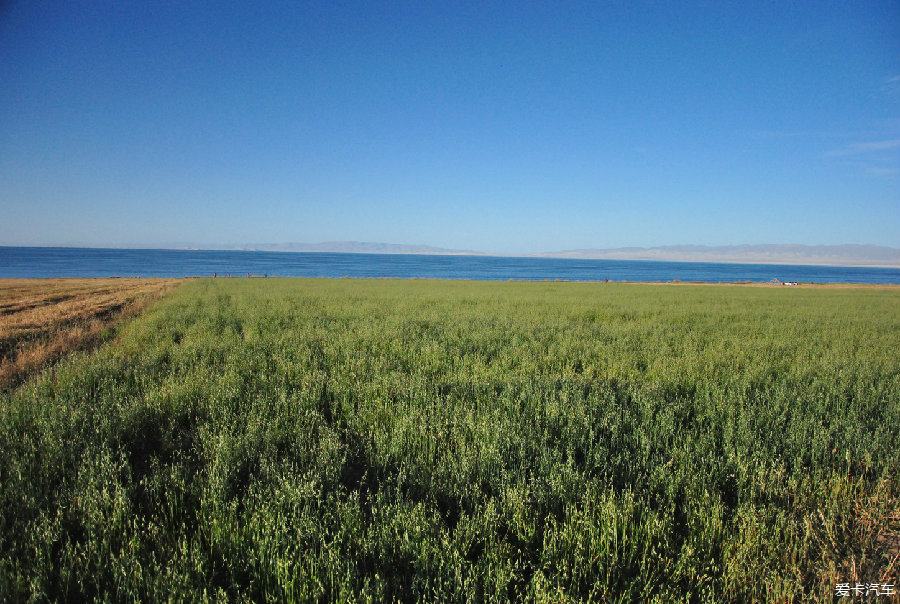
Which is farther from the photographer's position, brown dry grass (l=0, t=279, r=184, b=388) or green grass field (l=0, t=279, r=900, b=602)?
brown dry grass (l=0, t=279, r=184, b=388)

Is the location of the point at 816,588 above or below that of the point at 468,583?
below

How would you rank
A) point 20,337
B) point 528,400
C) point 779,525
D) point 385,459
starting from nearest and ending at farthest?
point 779,525, point 385,459, point 528,400, point 20,337

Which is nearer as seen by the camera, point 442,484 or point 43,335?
point 442,484

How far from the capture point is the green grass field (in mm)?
2367

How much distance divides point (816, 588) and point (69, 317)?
21.9 metres

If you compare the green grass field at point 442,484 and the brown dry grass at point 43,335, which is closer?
the green grass field at point 442,484

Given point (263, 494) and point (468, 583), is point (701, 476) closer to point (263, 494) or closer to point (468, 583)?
point (468, 583)

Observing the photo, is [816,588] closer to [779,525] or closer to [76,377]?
[779,525]

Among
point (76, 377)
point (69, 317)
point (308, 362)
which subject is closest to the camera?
point (76, 377)

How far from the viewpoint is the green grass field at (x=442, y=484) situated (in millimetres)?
2367

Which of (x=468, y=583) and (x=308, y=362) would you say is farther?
(x=308, y=362)

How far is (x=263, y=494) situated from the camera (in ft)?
10.2

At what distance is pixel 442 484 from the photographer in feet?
11.2

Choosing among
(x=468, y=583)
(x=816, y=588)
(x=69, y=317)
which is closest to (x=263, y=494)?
(x=468, y=583)
